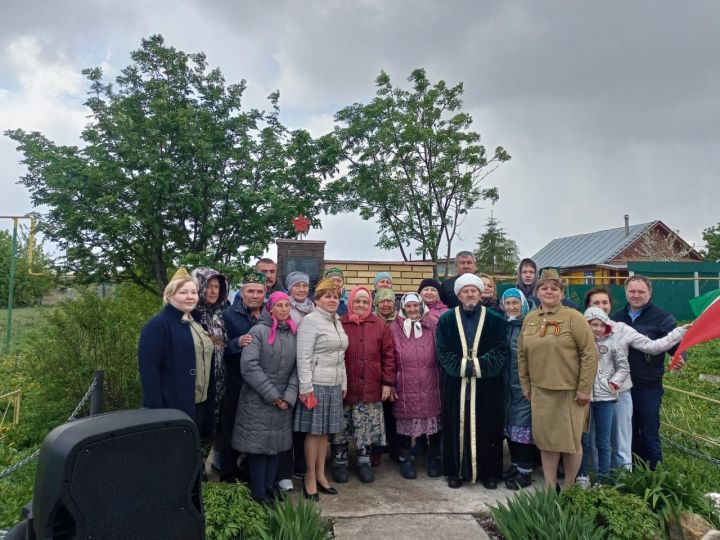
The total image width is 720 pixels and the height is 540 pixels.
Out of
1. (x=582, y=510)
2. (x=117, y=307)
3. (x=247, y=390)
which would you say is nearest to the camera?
(x=582, y=510)

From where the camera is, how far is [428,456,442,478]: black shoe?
421 centimetres

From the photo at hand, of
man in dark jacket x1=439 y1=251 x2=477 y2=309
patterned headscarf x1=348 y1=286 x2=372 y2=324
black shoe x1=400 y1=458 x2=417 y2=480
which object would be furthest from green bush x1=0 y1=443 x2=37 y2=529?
man in dark jacket x1=439 y1=251 x2=477 y2=309

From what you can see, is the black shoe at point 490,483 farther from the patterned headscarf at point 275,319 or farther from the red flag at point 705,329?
the red flag at point 705,329

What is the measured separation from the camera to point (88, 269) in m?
10.7

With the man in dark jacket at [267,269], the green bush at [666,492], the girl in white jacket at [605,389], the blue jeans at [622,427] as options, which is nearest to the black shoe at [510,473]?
the girl in white jacket at [605,389]

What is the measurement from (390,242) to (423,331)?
1381cm

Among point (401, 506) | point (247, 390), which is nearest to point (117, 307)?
point (247, 390)

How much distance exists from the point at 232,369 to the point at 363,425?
1.18m

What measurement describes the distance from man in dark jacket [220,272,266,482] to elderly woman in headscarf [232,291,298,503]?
0.15 meters

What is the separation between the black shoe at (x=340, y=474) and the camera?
4062 millimetres

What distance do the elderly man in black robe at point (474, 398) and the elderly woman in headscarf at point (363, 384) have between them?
0.51 m

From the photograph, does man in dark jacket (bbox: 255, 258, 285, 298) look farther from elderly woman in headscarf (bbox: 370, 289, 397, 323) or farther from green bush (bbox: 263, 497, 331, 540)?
green bush (bbox: 263, 497, 331, 540)

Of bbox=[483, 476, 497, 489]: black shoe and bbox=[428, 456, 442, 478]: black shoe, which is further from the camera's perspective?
bbox=[428, 456, 442, 478]: black shoe

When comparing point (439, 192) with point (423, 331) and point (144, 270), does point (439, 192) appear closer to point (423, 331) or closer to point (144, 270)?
point (144, 270)
